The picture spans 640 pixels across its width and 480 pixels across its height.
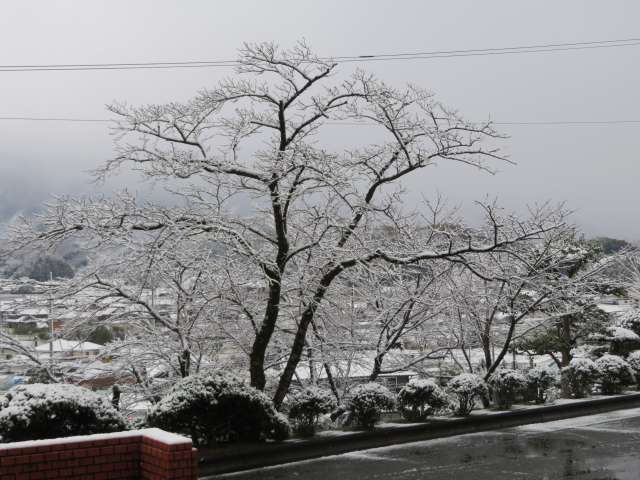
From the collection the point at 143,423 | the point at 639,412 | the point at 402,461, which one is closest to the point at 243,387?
the point at 143,423

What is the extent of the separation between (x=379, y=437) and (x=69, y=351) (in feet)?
26.9

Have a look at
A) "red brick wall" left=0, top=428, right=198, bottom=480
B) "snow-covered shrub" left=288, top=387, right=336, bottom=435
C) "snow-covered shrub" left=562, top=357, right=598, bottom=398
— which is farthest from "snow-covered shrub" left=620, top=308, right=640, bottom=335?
"red brick wall" left=0, top=428, right=198, bottom=480

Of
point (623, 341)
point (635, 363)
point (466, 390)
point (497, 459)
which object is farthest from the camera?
point (623, 341)

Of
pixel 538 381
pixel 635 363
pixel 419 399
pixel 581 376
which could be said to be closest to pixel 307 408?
pixel 419 399

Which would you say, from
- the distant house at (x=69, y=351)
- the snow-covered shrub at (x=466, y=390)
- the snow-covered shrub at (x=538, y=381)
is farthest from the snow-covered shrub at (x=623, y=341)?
the distant house at (x=69, y=351)

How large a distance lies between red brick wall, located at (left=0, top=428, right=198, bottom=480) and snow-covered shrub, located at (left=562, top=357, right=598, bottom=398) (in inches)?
544

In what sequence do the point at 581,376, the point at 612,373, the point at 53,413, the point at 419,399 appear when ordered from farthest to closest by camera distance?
the point at 612,373
the point at 581,376
the point at 419,399
the point at 53,413

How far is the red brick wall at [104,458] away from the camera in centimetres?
723

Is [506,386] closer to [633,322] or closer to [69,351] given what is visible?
[69,351]

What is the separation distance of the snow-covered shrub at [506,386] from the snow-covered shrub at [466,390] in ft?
4.15

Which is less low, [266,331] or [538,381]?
[266,331]

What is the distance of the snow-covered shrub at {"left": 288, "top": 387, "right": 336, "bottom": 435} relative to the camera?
13.0 m

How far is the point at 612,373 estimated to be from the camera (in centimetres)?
1916

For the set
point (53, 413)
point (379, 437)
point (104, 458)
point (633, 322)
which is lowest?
point (379, 437)
